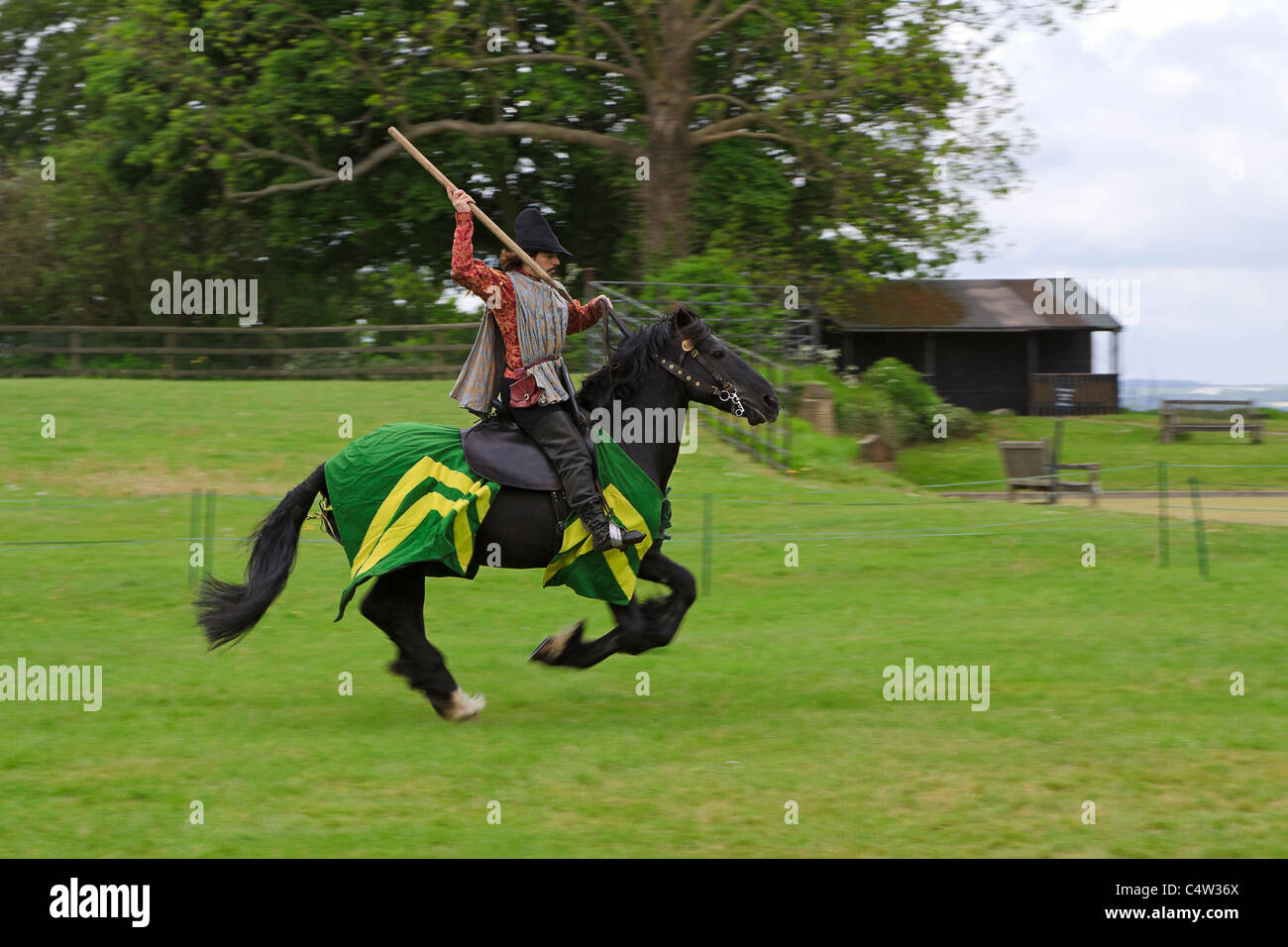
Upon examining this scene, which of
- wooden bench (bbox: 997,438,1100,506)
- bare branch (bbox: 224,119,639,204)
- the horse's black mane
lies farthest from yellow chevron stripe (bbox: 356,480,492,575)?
bare branch (bbox: 224,119,639,204)

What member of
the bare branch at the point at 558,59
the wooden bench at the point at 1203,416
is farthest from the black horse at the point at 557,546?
the wooden bench at the point at 1203,416

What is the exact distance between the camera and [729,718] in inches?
296

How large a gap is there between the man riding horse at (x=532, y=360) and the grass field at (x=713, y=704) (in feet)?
4.38

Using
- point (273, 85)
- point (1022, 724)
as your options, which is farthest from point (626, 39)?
point (1022, 724)

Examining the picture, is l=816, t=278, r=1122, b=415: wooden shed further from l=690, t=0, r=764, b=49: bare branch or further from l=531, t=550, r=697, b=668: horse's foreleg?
l=531, t=550, r=697, b=668: horse's foreleg

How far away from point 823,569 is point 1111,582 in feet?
8.67

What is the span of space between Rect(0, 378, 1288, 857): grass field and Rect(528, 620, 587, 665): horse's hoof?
1.24 ft

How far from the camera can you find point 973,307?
1407 inches


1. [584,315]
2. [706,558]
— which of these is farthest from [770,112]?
[584,315]

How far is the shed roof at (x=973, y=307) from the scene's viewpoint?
111ft

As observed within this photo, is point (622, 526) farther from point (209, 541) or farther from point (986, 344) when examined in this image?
point (986, 344)

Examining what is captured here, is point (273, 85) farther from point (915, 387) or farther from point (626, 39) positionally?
point (915, 387)

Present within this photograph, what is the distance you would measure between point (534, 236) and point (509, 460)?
4.02 feet

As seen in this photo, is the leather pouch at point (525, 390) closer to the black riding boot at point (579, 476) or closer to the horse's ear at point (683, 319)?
the black riding boot at point (579, 476)
